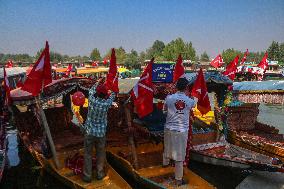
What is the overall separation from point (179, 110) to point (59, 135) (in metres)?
5.48

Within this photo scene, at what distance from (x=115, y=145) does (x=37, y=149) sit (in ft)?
7.25

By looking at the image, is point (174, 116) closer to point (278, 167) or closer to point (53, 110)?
point (278, 167)

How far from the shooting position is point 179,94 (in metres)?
5.88

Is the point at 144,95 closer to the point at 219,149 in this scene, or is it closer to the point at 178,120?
the point at 178,120

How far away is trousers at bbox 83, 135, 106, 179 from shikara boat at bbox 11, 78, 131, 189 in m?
0.20

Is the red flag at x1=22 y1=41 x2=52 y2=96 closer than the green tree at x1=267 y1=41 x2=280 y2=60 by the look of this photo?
Yes

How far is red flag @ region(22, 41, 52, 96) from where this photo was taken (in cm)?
608

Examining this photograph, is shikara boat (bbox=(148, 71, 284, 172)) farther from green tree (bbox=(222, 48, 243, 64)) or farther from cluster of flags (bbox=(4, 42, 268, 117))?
green tree (bbox=(222, 48, 243, 64))

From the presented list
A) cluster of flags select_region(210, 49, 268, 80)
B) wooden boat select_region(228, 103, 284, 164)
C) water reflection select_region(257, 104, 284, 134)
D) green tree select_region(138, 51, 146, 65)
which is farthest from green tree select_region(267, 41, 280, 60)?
wooden boat select_region(228, 103, 284, 164)

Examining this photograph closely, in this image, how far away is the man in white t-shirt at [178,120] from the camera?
5.81 meters

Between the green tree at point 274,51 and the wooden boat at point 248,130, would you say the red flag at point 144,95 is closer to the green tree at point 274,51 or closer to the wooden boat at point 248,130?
the wooden boat at point 248,130

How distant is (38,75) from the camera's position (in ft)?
20.1

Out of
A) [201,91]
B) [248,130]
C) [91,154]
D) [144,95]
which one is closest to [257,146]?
[248,130]

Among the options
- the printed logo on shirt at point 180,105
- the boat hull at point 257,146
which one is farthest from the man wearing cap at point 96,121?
the boat hull at point 257,146
